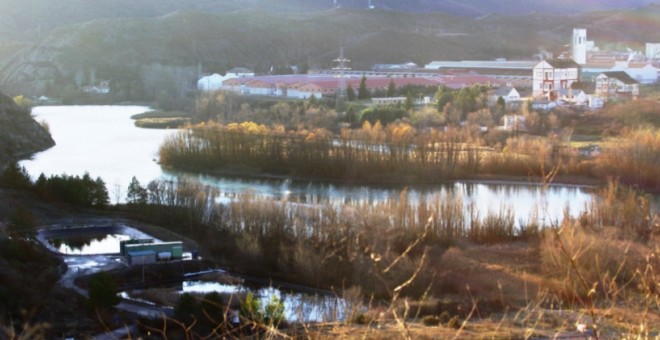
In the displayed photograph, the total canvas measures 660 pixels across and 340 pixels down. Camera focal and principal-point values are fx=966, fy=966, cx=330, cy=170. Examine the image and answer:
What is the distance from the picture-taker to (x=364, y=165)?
11766 mm

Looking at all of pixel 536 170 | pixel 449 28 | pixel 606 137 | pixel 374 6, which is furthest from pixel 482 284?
pixel 374 6

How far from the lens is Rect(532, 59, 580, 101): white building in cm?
1786

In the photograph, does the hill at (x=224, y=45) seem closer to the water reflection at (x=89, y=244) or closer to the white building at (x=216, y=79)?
the white building at (x=216, y=79)

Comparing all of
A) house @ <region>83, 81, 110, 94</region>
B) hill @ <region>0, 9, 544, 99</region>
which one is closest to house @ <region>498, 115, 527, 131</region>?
hill @ <region>0, 9, 544, 99</region>

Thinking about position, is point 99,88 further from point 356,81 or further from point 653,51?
point 653,51

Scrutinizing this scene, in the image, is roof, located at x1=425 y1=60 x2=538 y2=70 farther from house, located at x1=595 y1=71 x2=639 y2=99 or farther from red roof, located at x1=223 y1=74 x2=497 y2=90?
house, located at x1=595 y1=71 x2=639 y2=99

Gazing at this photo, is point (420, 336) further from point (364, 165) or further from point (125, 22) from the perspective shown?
point (125, 22)

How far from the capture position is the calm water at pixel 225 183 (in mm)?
9711

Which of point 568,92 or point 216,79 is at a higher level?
point 216,79

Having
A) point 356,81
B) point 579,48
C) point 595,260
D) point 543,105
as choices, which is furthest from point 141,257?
point 579,48

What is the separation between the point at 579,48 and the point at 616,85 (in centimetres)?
683

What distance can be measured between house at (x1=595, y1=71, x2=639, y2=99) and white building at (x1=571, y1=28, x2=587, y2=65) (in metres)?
4.37

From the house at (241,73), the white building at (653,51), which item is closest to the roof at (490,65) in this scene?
the white building at (653,51)

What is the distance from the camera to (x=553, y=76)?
18.0 m
